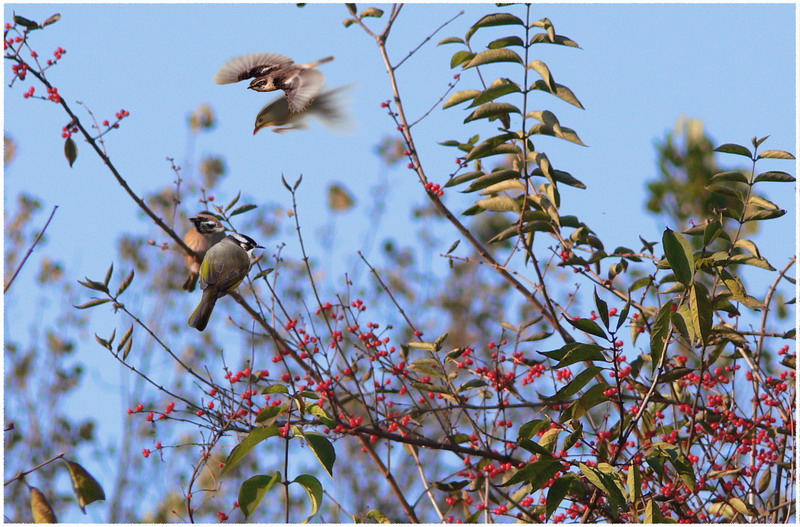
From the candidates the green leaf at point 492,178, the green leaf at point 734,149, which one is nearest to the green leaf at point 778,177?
the green leaf at point 734,149

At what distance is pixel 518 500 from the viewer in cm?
347

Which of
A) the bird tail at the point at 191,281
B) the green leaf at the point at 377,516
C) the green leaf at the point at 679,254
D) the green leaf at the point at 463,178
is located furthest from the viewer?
the bird tail at the point at 191,281

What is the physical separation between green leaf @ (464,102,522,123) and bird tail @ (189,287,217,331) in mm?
1077

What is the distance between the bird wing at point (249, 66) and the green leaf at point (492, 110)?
68 cm

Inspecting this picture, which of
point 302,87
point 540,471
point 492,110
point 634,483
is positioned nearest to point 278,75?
point 302,87

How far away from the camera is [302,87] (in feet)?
9.41

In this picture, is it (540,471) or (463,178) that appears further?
(463,178)

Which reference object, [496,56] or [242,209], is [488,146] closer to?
[496,56]

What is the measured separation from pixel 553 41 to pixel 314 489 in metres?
1.75

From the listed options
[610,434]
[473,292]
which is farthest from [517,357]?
[473,292]

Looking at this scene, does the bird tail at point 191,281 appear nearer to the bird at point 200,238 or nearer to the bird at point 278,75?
the bird at point 200,238

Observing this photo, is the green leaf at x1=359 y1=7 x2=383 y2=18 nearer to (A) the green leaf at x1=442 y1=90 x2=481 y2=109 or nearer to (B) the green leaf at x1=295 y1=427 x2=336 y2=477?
(A) the green leaf at x1=442 y1=90 x2=481 y2=109

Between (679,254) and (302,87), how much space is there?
133 cm

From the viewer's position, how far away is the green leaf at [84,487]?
5.83 feet
